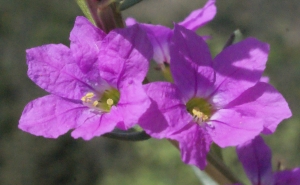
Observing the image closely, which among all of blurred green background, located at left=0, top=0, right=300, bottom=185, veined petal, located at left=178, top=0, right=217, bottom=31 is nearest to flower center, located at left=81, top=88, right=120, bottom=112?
veined petal, located at left=178, top=0, right=217, bottom=31

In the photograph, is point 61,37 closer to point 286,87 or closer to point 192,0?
point 192,0

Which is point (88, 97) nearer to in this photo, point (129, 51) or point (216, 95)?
point (129, 51)

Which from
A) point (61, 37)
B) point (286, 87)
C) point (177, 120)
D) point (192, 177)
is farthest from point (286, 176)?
point (61, 37)

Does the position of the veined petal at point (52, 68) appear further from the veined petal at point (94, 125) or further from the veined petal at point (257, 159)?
the veined petal at point (257, 159)

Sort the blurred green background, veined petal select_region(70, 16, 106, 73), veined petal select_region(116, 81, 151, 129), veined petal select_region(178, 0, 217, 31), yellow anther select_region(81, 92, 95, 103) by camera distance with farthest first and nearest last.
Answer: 1. the blurred green background
2. veined petal select_region(178, 0, 217, 31)
3. yellow anther select_region(81, 92, 95, 103)
4. veined petal select_region(70, 16, 106, 73)
5. veined petal select_region(116, 81, 151, 129)

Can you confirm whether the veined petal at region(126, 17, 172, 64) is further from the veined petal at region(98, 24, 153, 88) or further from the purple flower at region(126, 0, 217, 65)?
the veined petal at region(98, 24, 153, 88)

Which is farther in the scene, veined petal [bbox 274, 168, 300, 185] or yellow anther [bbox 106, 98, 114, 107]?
veined petal [bbox 274, 168, 300, 185]

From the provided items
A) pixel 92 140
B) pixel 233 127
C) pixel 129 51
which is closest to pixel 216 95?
pixel 233 127
